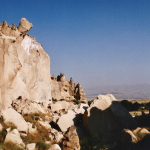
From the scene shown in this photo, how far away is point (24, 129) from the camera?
9.81 m

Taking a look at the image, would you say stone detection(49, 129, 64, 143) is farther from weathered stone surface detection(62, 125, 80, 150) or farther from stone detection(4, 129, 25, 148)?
stone detection(4, 129, 25, 148)

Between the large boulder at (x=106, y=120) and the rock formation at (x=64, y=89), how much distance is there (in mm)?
17102

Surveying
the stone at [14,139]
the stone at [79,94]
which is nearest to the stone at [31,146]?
the stone at [14,139]

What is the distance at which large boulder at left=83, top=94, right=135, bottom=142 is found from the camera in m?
12.2

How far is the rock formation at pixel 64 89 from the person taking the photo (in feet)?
99.2

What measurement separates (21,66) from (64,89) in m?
20.1

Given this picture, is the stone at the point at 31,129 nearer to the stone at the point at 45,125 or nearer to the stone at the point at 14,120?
the stone at the point at 14,120

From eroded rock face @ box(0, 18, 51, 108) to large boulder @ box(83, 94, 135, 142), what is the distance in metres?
5.49

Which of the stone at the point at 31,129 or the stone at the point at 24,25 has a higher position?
the stone at the point at 24,25

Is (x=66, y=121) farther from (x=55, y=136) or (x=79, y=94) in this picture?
(x=79, y=94)

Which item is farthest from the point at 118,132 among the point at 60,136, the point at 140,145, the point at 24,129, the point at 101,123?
the point at 24,129

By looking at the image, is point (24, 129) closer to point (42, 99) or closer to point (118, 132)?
point (118, 132)

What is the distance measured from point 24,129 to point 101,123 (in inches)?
209

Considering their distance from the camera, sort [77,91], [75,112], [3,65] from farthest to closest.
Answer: [77,91] → [75,112] → [3,65]
